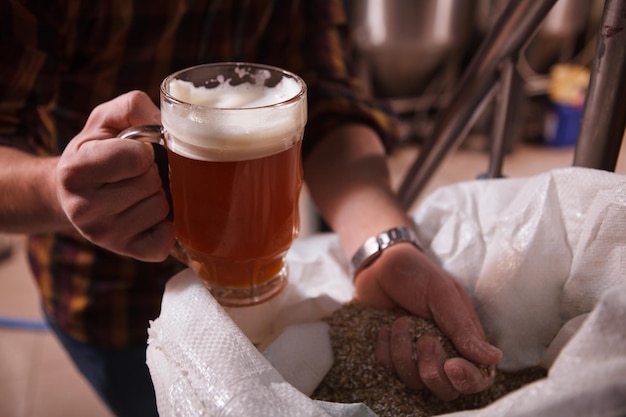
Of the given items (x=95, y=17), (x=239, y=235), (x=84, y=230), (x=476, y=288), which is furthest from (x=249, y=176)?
(x=95, y=17)

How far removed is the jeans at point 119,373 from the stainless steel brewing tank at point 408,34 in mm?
1678

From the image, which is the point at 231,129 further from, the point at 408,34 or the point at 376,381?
the point at 408,34

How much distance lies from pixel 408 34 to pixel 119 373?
1.91 meters

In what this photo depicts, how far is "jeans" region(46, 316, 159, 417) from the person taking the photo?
1.02 meters

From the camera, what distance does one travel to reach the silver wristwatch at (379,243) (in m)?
0.71

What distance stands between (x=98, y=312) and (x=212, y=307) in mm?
552

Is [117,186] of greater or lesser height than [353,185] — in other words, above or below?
above

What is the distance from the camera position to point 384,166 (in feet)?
2.88

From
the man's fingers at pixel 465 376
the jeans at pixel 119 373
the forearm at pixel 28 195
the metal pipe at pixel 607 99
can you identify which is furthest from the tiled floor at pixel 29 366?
the metal pipe at pixel 607 99

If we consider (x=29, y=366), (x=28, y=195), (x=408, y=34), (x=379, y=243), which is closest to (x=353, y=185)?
(x=379, y=243)

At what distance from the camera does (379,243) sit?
717 mm

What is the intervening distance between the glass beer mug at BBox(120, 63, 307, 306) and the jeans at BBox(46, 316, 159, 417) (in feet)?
1.58

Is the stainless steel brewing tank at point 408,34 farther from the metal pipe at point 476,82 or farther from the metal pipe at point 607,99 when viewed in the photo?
the metal pipe at point 607,99

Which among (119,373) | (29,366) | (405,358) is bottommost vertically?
(29,366)
